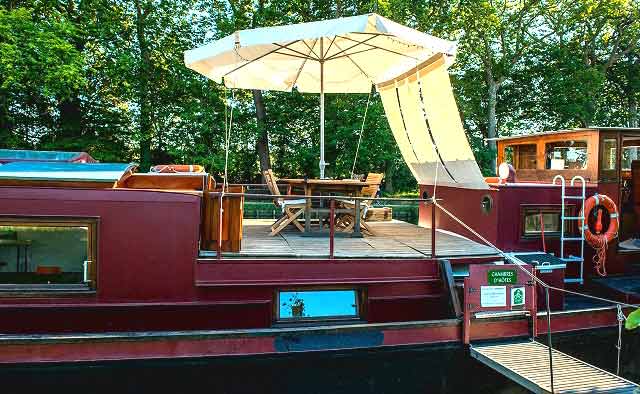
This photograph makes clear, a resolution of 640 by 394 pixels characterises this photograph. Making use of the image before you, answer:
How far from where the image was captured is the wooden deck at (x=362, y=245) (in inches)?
189

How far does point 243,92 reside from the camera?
18.1 meters

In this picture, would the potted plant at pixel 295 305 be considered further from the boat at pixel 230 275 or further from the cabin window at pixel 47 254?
the cabin window at pixel 47 254

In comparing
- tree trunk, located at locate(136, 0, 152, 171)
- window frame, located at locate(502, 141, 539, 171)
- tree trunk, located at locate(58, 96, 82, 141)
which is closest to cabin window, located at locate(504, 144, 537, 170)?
window frame, located at locate(502, 141, 539, 171)

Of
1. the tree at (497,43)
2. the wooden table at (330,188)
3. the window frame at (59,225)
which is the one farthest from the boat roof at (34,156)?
the tree at (497,43)

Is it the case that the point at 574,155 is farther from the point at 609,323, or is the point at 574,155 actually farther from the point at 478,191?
the point at 609,323

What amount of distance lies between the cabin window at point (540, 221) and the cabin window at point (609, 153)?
0.83 metres

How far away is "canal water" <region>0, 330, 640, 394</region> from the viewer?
3.98 meters

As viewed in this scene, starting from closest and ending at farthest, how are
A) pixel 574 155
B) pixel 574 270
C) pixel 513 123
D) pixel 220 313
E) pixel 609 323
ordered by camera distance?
pixel 220 313, pixel 609 323, pixel 574 270, pixel 574 155, pixel 513 123

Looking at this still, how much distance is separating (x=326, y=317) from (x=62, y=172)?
2.79 metres

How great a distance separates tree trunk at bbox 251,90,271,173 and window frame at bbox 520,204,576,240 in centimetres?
1161

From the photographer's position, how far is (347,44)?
7000mm

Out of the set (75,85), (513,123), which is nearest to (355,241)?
(75,85)

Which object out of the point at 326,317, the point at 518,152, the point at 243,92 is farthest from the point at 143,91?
the point at 326,317

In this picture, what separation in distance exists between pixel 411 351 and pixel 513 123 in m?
18.9
